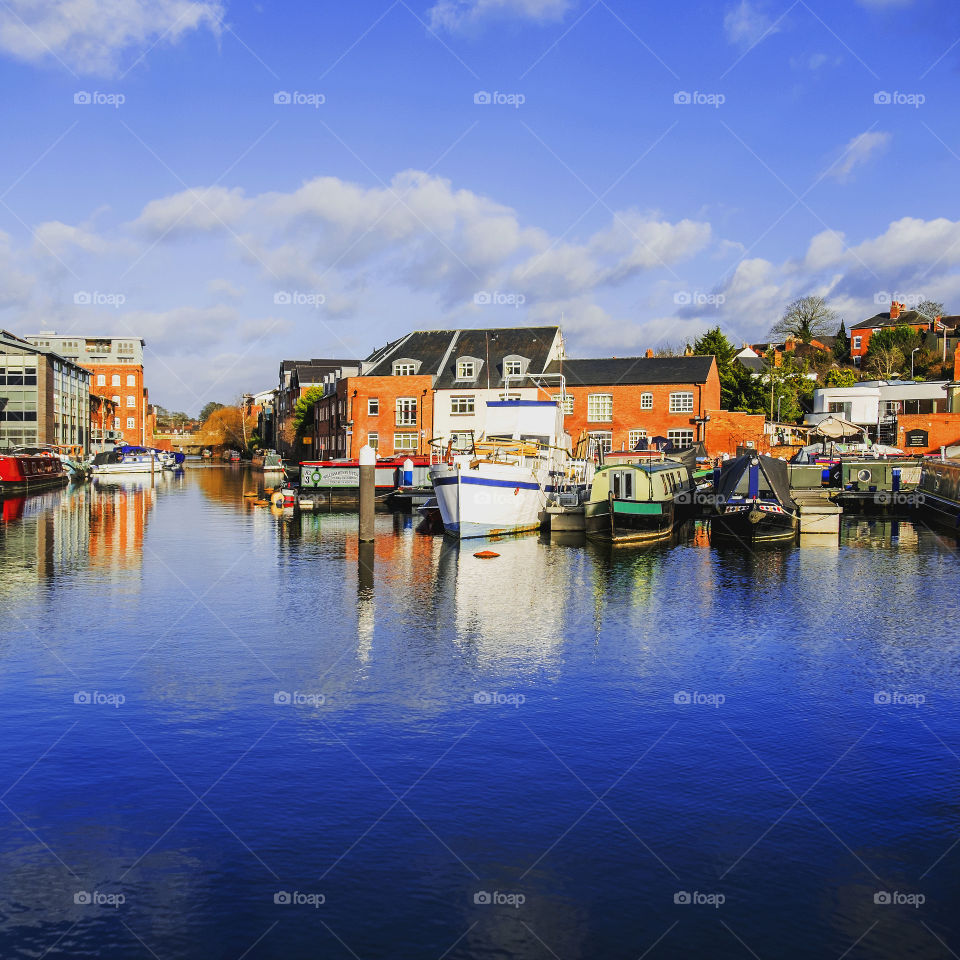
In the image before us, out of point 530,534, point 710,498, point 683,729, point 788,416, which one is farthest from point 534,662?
point 788,416

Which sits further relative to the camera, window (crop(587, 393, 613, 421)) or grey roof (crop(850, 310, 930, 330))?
grey roof (crop(850, 310, 930, 330))

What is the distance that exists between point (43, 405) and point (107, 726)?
87.1m

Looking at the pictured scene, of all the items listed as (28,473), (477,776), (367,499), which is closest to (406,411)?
(28,473)

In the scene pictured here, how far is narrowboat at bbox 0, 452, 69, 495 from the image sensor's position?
197 ft

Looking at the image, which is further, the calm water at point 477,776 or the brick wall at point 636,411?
the brick wall at point 636,411

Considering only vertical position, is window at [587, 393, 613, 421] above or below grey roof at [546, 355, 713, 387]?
below

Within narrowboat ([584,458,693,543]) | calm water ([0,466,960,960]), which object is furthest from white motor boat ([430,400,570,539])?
calm water ([0,466,960,960])

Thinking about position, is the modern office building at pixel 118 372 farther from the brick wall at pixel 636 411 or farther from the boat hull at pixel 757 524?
the boat hull at pixel 757 524

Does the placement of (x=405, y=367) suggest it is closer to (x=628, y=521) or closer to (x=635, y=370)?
(x=635, y=370)

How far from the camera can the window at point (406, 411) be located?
73625 millimetres

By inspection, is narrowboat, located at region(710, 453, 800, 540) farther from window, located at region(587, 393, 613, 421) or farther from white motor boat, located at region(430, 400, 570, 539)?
window, located at region(587, 393, 613, 421)

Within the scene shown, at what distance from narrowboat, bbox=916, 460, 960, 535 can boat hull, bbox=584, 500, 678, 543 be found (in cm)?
1398

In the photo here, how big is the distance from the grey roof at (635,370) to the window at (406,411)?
36.9 ft

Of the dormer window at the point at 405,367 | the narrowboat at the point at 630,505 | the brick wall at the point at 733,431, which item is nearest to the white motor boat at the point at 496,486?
the narrowboat at the point at 630,505
